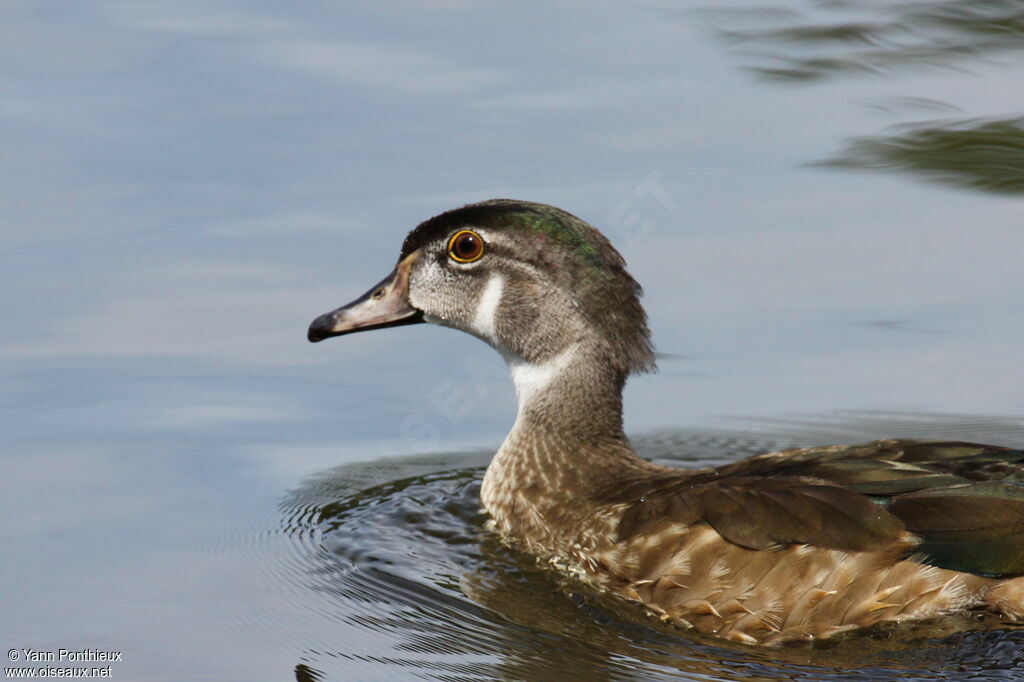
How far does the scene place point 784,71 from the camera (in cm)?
1323

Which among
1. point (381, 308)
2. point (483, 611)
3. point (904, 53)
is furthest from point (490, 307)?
point (904, 53)

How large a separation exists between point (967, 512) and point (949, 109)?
21.7 ft

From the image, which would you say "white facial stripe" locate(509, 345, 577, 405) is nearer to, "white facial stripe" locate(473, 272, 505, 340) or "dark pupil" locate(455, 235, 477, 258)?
"white facial stripe" locate(473, 272, 505, 340)

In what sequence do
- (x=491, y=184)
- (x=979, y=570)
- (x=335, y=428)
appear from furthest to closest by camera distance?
(x=491, y=184) < (x=335, y=428) < (x=979, y=570)

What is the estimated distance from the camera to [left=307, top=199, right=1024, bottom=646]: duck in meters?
6.57

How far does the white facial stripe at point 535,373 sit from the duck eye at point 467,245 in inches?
22.3

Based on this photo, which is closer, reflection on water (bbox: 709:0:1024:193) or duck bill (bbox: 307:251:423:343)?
duck bill (bbox: 307:251:423:343)

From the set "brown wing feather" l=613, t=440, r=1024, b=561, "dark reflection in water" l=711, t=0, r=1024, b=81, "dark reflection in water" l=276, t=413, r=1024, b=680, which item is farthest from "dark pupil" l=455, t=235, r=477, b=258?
"dark reflection in water" l=711, t=0, r=1024, b=81

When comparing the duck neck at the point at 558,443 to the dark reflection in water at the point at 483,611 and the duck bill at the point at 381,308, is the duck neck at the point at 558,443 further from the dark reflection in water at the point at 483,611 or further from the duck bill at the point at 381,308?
the duck bill at the point at 381,308

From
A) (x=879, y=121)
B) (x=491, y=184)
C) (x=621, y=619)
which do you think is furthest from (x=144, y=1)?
(x=621, y=619)

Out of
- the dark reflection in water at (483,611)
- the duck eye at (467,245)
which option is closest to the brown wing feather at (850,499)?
the dark reflection in water at (483,611)

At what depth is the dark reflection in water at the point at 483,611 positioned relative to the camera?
21.2 feet

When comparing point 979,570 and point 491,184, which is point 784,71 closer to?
point 491,184

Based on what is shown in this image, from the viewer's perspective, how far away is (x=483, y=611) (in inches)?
280
